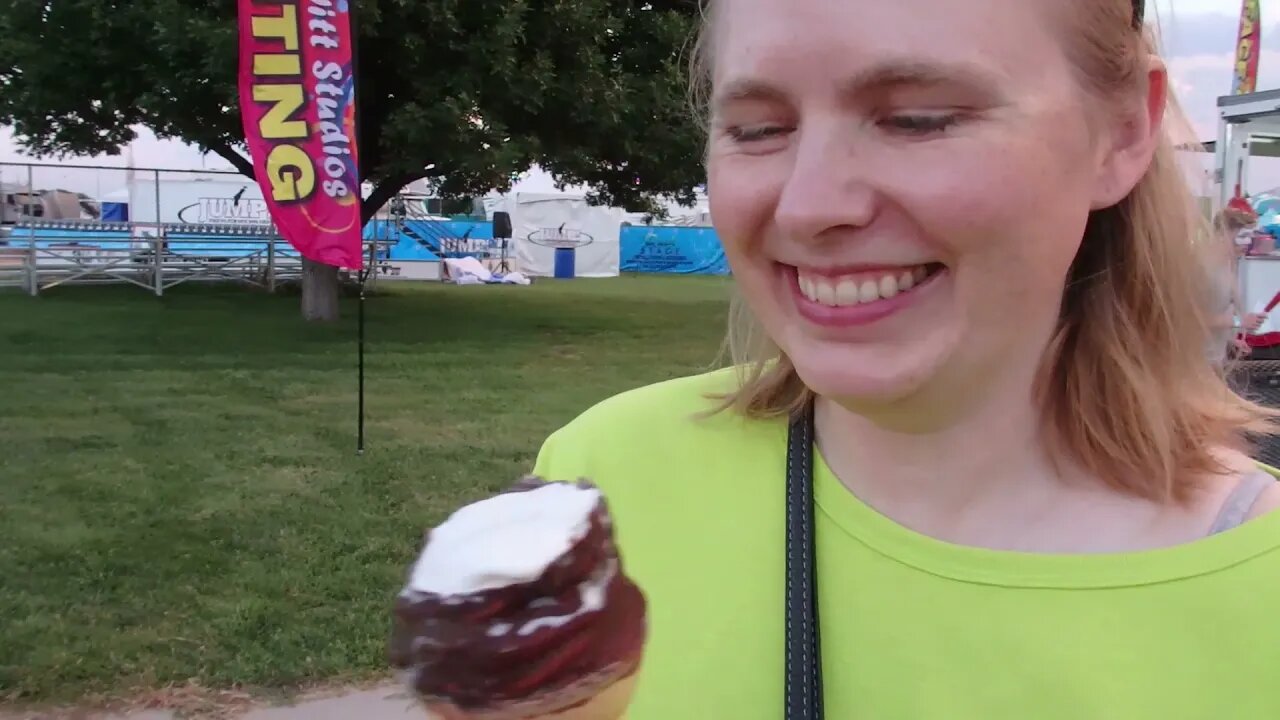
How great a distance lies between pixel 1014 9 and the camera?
1.10m

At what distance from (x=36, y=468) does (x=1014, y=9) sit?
22.1 ft

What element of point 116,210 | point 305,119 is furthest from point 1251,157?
point 116,210

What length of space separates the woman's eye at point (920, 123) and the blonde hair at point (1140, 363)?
0.34 m

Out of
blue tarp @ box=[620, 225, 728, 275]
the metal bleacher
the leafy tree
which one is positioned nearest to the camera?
the leafy tree

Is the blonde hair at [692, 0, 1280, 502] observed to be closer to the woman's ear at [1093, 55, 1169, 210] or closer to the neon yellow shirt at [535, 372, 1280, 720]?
the woman's ear at [1093, 55, 1169, 210]

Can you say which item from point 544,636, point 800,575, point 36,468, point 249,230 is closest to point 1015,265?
point 800,575

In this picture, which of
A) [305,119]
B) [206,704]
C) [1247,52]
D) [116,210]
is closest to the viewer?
[206,704]

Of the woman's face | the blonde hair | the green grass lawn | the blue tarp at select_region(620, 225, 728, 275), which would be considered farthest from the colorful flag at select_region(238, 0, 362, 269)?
the blue tarp at select_region(620, 225, 728, 275)

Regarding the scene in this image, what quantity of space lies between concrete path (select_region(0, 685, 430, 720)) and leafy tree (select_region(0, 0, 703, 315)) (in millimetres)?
8532

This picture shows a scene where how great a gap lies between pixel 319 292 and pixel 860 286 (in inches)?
552

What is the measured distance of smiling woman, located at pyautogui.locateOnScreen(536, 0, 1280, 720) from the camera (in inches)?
43.5

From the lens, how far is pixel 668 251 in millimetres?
32812

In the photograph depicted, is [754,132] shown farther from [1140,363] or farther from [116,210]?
[116,210]

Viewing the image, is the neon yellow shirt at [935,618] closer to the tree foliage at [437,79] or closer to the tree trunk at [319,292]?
the tree foliage at [437,79]
